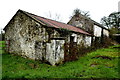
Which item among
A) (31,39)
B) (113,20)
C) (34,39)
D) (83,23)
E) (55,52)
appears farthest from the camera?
(113,20)

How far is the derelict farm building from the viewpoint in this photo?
27.4 feet

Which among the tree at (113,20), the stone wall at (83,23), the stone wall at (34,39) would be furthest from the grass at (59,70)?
the tree at (113,20)

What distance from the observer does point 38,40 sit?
9344 mm

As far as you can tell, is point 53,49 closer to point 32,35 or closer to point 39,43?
point 39,43

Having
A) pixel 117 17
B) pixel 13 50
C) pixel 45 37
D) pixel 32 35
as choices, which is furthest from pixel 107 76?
pixel 117 17

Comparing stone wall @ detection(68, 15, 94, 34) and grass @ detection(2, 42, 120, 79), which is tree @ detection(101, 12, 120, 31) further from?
grass @ detection(2, 42, 120, 79)

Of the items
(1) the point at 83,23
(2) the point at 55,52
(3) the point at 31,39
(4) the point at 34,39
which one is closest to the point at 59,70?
(2) the point at 55,52

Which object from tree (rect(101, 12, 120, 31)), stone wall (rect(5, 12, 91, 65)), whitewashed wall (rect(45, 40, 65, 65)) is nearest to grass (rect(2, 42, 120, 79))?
whitewashed wall (rect(45, 40, 65, 65))

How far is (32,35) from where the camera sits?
9.82 m

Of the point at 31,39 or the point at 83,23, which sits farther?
the point at 83,23

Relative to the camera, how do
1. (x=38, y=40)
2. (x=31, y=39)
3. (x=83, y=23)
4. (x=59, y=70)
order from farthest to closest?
1. (x=83, y=23)
2. (x=31, y=39)
3. (x=38, y=40)
4. (x=59, y=70)

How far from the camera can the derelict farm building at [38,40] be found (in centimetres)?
834

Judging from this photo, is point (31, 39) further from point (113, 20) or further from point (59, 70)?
point (113, 20)

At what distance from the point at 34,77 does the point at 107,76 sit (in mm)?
3989
